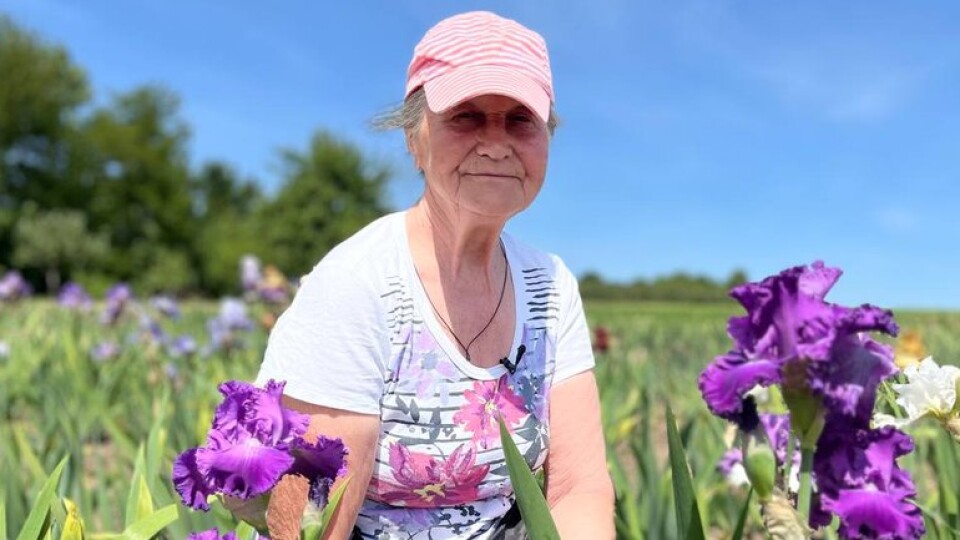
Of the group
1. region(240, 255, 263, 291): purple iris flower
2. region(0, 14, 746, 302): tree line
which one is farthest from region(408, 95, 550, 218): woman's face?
region(0, 14, 746, 302): tree line

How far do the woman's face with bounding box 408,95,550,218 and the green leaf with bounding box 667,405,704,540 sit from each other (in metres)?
0.49

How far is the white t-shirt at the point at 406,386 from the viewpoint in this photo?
135 cm

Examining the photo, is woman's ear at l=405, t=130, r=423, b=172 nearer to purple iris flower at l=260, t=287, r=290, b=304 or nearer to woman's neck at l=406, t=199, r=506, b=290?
woman's neck at l=406, t=199, r=506, b=290

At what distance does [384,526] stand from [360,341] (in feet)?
1.14

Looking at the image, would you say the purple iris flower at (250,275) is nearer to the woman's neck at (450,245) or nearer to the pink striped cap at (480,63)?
the woman's neck at (450,245)

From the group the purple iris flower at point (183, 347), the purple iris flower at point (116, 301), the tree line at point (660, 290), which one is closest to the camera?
the purple iris flower at point (183, 347)

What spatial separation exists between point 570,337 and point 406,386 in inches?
14.4

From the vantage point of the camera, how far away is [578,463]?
155cm

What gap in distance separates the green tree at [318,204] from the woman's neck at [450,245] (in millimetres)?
29460

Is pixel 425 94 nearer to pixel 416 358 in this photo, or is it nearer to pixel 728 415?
pixel 416 358

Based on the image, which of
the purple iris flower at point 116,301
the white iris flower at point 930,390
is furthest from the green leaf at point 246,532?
the purple iris flower at point 116,301

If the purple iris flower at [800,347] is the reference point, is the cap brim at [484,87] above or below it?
above

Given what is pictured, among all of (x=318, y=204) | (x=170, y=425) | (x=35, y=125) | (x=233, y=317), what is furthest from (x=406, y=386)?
(x=35, y=125)

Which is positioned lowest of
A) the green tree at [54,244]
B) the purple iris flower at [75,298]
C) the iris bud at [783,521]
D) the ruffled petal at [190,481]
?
the iris bud at [783,521]
